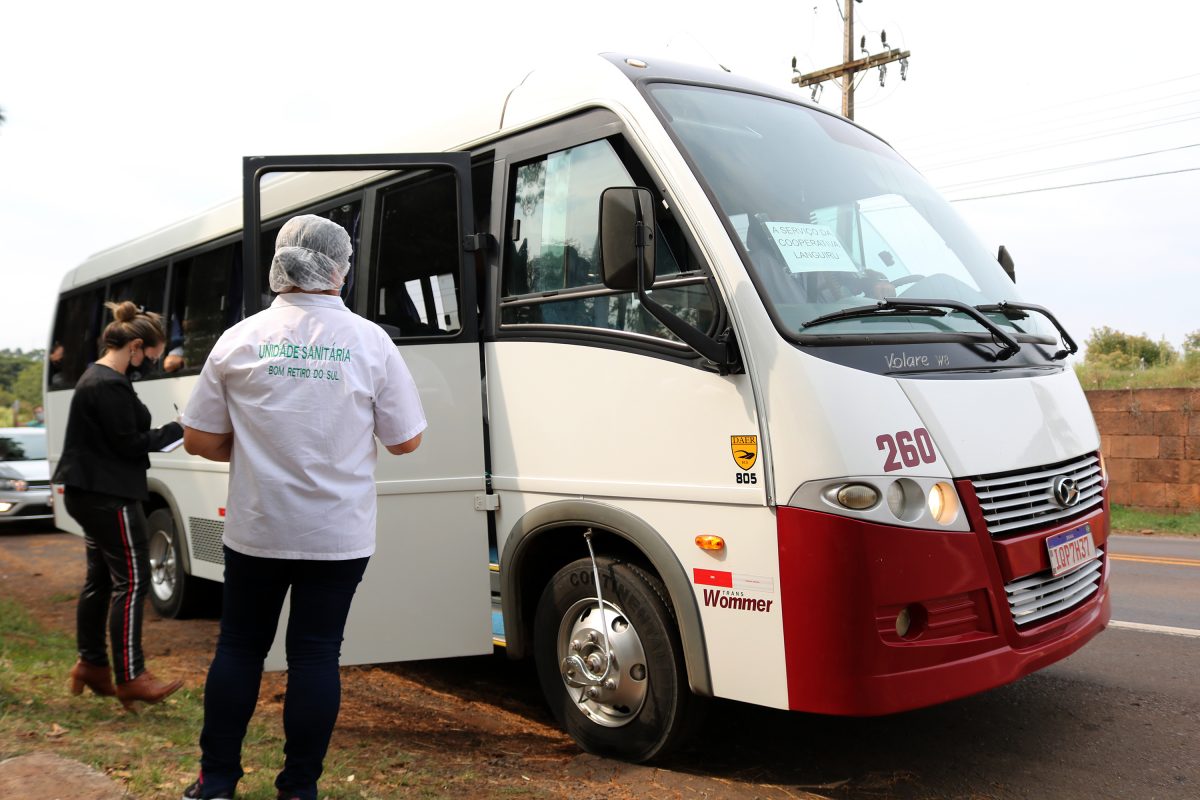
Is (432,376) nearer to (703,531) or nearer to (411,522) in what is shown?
(411,522)

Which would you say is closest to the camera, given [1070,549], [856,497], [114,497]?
[856,497]

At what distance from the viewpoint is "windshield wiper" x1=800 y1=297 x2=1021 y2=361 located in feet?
12.5

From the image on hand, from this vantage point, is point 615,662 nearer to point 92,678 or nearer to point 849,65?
point 92,678

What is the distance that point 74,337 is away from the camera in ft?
32.2

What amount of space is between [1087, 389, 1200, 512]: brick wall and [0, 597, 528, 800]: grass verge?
42.6 ft

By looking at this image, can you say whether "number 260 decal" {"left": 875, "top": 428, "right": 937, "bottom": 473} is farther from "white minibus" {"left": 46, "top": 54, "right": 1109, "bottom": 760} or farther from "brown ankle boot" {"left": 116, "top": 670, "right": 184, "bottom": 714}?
"brown ankle boot" {"left": 116, "top": 670, "right": 184, "bottom": 714}

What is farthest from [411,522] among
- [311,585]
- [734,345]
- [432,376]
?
[734,345]

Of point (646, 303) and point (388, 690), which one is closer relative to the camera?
point (646, 303)

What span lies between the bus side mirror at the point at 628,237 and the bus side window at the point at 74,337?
6.84 m

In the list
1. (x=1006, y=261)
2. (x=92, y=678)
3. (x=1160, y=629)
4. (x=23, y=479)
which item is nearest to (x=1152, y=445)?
(x=1160, y=629)

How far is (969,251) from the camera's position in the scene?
15.9ft

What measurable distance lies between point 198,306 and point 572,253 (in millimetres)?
4006

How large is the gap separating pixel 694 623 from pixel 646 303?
4.00 ft

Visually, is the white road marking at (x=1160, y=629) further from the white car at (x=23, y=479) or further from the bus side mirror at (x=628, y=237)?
the white car at (x=23, y=479)
